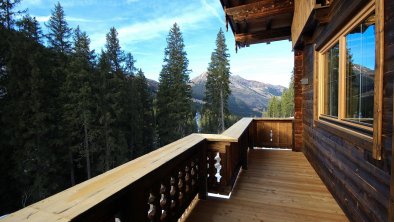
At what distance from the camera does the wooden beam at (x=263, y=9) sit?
13.7 feet

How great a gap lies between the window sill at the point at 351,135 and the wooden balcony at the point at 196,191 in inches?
38.7

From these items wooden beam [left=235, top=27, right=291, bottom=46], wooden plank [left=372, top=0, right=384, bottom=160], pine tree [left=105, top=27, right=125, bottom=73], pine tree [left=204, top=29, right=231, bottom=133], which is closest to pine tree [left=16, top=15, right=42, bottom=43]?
pine tree [left=105, top=27, right=125, bottom=73]

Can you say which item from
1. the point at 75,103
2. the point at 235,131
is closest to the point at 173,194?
the point at 235,131

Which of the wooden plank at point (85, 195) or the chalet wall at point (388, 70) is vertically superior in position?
the chalet wall at point (388, 70)

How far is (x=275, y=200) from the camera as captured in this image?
302 centimetres

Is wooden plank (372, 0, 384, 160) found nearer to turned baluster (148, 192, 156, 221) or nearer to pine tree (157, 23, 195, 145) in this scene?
turned baluster (148, 192, 156, 221)

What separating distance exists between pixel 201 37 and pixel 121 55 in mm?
15584

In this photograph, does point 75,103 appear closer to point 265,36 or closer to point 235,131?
point 265,36

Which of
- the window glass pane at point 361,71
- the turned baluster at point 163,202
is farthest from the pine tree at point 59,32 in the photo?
the window glass pane at point 361,71

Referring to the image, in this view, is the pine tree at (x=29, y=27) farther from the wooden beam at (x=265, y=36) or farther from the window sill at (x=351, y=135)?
the window sill at (x=351, y=135)

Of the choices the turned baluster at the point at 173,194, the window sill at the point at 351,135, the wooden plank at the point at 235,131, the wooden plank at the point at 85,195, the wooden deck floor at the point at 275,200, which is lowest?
the wooden deck floor at the point at 275,200

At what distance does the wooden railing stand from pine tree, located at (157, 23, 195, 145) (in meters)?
20.4

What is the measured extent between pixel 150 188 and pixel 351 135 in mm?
2112

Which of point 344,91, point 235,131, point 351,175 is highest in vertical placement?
point 344,91
